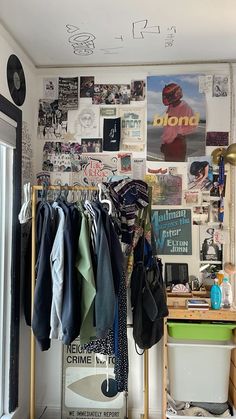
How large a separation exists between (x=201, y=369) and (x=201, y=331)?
246mm

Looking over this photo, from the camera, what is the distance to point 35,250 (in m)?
2.14

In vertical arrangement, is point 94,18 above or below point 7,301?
above

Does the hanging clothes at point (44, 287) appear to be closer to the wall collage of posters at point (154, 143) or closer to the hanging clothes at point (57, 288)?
the hanging clothes at point (57, 288)

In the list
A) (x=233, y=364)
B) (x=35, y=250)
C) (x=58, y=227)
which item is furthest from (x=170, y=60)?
(x=233, y=364)

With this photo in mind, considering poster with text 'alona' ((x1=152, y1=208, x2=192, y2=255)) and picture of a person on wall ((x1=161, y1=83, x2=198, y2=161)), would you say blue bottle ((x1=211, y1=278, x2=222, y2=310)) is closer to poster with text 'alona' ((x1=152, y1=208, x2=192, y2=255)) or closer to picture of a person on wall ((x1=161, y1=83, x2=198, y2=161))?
poster with text 'alona' ((x1=152, y1=208, x2=192, y2=255))

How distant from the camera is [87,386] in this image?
2.42 meters

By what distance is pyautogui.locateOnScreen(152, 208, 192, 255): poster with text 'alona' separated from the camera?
2.51 metres

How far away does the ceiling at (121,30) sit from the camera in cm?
180

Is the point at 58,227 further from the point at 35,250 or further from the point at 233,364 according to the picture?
the point at 233,364

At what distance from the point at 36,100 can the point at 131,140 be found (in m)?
0.75

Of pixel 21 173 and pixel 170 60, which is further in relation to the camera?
pixel 170 60

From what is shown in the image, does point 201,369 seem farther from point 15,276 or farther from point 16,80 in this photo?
point 16,80

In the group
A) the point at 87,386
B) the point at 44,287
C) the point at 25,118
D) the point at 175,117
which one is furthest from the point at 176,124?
the point at 87,386

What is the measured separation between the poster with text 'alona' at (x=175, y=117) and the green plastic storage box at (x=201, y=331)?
111 cm
